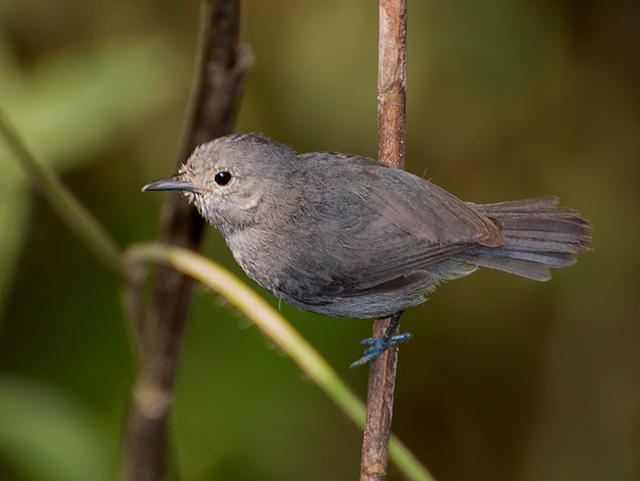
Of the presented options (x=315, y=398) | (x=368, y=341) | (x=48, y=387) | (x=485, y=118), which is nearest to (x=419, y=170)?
(x=485, y=118)

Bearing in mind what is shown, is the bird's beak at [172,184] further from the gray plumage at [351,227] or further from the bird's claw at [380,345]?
the bird's claw at [380,345]

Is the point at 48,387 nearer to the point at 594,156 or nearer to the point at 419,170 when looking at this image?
the point at 419,170

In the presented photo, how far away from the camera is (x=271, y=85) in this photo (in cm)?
499

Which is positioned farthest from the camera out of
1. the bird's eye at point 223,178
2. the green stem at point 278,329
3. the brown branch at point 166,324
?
the bird's eye at point 223,178

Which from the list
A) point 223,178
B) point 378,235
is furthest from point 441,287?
point 223,178

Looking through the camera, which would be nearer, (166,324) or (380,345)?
(380,345)

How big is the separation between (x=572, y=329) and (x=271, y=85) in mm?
2766

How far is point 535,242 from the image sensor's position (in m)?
3.03

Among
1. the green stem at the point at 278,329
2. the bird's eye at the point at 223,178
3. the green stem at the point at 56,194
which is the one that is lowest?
the green stem at the point at 278,329

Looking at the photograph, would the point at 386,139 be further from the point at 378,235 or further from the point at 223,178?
the point at 223,178

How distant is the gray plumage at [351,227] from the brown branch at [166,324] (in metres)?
0.14

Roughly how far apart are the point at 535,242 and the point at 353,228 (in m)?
0.86

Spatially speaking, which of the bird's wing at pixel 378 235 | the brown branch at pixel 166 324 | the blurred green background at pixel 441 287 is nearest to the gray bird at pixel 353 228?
the bird's wing at pixel 378 235

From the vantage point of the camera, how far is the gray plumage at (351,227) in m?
2.81
